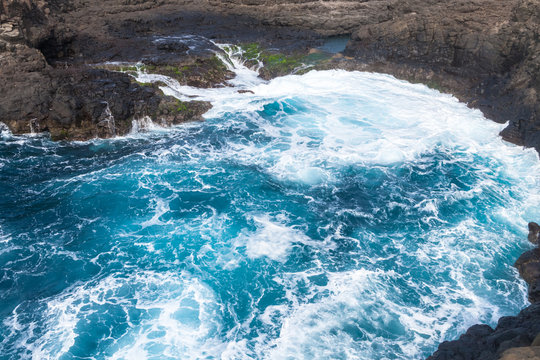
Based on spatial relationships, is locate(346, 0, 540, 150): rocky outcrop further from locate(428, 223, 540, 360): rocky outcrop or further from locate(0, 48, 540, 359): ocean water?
locate(428, 223, 540, 360): rocky outcrop

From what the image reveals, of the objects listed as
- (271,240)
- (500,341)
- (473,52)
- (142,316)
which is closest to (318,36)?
(473,52)

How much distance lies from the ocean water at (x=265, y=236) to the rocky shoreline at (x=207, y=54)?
5.99 ft

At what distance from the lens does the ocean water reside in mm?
16875

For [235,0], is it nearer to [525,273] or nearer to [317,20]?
[317,20]

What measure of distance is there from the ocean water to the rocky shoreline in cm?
183

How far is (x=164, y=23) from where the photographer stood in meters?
49.6

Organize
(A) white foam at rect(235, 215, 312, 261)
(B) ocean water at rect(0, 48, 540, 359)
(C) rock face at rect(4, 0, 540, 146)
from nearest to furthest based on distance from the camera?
(B) ocean water at rect(0, 48, 540, 359) < (A) white foam at rect(235, 215, 312, 261) < (C) rock face at rect(4, 0, 540, 146)

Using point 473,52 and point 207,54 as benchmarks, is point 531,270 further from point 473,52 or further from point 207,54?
point 207,54

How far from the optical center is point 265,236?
21938 millimetres

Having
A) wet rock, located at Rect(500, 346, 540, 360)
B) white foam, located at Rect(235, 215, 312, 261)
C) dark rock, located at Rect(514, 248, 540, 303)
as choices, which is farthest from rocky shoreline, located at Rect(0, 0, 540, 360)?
white foam, located at Rect(235, 215, 312, 261)

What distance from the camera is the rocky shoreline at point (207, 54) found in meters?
30.2

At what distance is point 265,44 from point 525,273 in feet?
117

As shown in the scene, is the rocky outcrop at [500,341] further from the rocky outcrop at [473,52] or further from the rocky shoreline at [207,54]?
the rocky outcrop at [473,52]

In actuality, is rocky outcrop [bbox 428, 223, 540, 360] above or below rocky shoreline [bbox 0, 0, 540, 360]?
below
